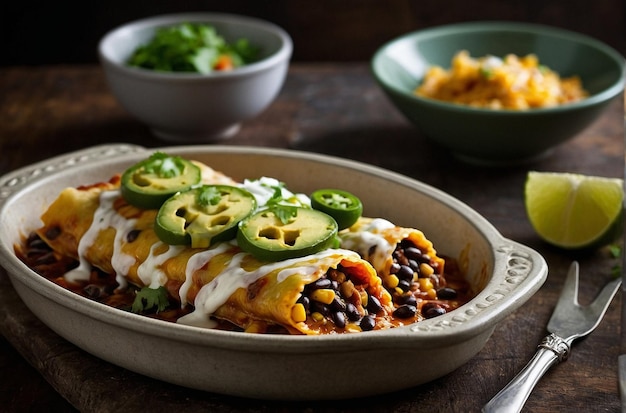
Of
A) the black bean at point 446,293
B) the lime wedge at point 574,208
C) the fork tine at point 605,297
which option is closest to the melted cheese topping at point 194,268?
the black bean at point 446,293

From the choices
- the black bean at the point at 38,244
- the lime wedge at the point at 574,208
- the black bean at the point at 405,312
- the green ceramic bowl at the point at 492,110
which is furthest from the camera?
the green ceramic bowl at the point at 492,110

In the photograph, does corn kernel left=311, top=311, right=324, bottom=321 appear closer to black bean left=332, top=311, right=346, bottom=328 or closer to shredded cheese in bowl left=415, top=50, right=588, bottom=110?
black bean left=332, top=311, right=346, bottom=328

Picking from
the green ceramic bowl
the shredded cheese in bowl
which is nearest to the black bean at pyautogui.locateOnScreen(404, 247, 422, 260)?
the green ceramic bowl

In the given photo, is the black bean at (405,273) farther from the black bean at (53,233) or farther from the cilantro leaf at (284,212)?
the black bean at (53,233)

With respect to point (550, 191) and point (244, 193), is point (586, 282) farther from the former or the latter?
point (244, 193)

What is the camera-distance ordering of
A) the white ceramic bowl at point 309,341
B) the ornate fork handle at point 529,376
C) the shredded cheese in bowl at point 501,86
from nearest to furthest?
the white ceramic bowl at point 309,341 < the ornate fork handle at point 529,376 < the shredded cheese in bowl at point 501,86

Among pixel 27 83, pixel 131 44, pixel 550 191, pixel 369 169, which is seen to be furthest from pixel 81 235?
pixel 27 83
